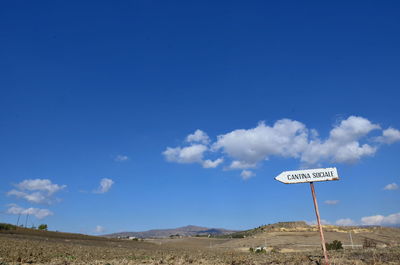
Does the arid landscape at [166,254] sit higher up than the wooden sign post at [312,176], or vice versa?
the wooden sign post at [312,176]

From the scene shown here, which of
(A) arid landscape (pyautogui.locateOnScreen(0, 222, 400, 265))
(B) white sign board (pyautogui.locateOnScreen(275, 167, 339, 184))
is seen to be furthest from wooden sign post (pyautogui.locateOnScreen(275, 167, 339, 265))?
(A) arid landscape (pyautogui.locateOnScreen(0, 222, 400, 265))

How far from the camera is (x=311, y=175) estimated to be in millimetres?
11688

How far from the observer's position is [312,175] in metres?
11.7

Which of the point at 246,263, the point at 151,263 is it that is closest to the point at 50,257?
the point at 151,263

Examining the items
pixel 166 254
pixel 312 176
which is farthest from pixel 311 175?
pixel 166 254

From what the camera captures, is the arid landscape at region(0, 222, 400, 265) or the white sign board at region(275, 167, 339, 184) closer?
the white sign board at region(275, 167, 339, 184)

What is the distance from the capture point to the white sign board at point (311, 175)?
11602 mm

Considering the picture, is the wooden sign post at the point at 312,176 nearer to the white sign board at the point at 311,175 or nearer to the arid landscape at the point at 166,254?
the white sign board at the point at 311,175

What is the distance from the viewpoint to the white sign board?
38.1 feet

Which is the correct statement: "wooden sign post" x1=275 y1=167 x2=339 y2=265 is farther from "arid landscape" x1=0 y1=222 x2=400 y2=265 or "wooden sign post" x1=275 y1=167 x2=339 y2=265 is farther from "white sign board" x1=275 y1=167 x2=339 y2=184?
"arid landscape" x1=0 y1=222 x2=400 y2=265

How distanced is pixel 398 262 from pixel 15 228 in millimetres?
61646

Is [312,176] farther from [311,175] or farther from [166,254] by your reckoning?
[166,254]

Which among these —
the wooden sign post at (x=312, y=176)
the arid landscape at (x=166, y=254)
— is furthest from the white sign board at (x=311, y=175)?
the arid landscape at (x=166, y=254)

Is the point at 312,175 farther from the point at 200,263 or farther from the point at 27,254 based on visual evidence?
the point at 27,254
